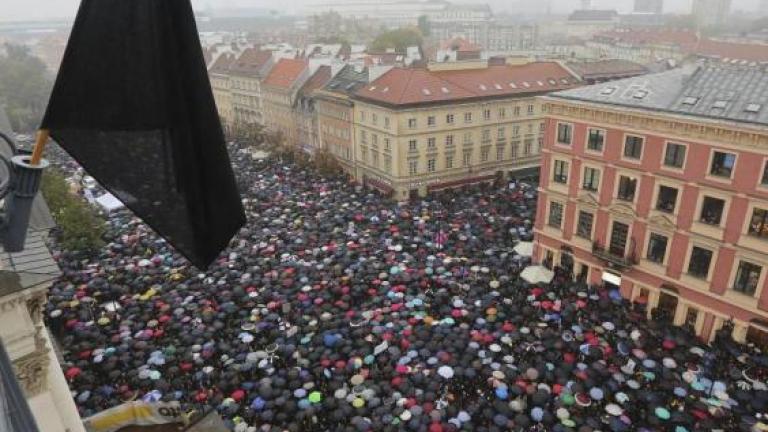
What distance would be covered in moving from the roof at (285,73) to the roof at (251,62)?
365 cm

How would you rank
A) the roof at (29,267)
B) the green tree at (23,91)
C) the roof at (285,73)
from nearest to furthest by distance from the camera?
the roof at (29,267) < the roof at (285,73) < the green tree at (23,91)

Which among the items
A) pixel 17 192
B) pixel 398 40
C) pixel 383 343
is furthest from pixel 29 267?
pixel 398 40

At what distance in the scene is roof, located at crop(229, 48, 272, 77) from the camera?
3420 inches

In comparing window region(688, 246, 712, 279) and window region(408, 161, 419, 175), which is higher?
window region(688, 246, 712, 279)

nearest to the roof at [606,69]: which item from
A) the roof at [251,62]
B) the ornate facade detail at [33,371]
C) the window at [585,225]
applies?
the window at [585,225]

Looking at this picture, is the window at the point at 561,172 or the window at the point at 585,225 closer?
the window at the point at 585,225

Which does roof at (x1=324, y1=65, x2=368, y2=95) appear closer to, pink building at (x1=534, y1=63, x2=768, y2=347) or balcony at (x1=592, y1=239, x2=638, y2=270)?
pink building at (x1=534, y1=63, x2=768, y2=347)

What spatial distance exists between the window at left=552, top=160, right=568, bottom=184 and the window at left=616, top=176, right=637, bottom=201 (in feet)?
13.5

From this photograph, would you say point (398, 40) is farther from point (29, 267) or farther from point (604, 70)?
point (29, 267)

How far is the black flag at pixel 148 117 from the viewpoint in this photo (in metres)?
Result: 3.69

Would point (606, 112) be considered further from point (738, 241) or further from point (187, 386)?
point (187, 386)

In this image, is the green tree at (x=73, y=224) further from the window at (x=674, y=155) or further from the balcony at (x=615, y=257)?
the window at (x=674, y=155)

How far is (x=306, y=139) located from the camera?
76.0 m

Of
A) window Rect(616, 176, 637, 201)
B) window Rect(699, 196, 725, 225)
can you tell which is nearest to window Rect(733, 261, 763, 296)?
window Rect(699, 196, 725, 225)
